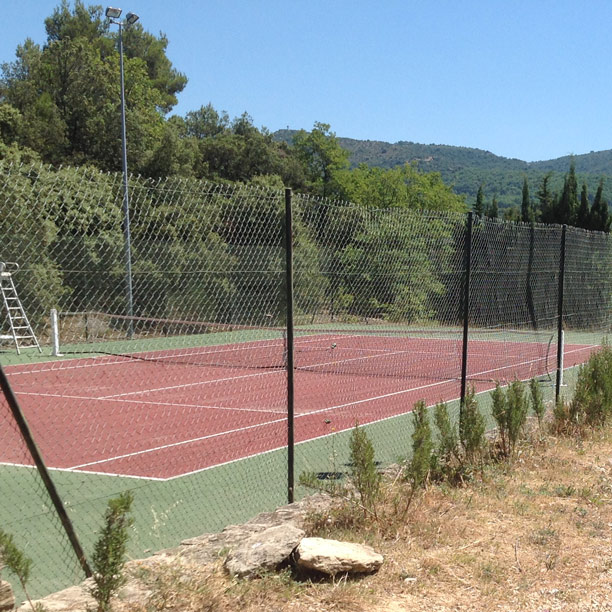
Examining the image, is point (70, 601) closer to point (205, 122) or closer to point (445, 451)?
→ point (445, 451)

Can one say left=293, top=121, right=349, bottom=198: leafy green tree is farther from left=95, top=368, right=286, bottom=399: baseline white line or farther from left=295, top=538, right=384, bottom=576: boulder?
left=295, top=538, right=384, bottom=576: boulder

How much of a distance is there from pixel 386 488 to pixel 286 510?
2.55 feet

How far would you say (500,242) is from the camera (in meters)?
14.5

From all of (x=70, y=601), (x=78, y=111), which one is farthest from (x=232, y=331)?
(x=78, y=111)

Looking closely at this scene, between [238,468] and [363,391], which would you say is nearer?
[238,468]

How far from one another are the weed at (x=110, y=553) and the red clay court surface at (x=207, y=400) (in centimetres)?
227

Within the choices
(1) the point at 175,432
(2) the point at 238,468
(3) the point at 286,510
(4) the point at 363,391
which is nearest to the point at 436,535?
(3) the point at 286,510

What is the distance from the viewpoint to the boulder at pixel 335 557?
486 centimetres

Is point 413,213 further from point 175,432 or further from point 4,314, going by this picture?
point 4,314

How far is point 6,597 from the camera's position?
4098 millimetres

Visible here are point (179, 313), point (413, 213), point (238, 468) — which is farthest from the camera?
point (179, 313)

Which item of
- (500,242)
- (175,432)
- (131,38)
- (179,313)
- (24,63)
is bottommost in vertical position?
(175,432)

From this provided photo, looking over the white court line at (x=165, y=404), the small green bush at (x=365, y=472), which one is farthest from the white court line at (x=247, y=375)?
the small green bush at (x=365, y=472)

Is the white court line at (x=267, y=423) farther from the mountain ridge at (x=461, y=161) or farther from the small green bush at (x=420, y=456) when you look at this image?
the mountain ridge at (x=461, y=161)
